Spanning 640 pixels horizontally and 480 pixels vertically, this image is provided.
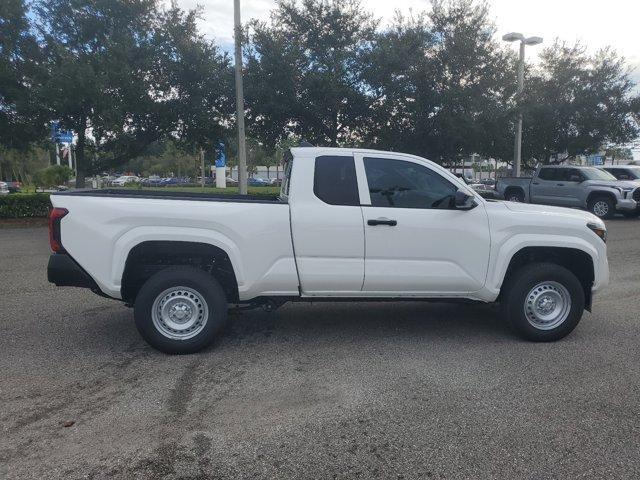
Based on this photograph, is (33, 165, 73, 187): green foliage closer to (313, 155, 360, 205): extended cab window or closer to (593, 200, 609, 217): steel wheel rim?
(593, 200, 609, 217): steel wheel rim

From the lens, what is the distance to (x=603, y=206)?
1703 cm

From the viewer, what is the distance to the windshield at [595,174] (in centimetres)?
1720

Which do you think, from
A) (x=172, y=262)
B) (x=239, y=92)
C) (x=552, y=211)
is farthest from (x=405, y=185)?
(x=239, y=92)

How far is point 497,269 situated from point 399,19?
1389 centimetres

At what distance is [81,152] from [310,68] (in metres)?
7.56

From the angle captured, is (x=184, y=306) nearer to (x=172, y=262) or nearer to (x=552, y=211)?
(x=172, y=262)

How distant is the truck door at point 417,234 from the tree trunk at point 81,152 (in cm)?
1272

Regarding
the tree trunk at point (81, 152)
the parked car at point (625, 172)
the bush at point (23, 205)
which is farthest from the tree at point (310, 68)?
the parked car at point (625, 172)

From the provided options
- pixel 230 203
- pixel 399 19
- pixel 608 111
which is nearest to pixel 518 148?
pixel 608 111

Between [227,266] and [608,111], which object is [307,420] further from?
[608,111]

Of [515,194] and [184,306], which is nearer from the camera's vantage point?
[184,306]

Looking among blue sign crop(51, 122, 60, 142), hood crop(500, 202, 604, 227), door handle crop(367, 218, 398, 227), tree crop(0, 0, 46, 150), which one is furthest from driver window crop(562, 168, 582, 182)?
tree crop(0, 0, 46, 150)

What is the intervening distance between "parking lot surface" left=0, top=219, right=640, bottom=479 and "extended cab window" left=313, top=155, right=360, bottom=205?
4.72 ft

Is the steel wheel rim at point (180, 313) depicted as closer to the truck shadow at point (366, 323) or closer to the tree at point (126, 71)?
the truck shadow at point (366, 323)
